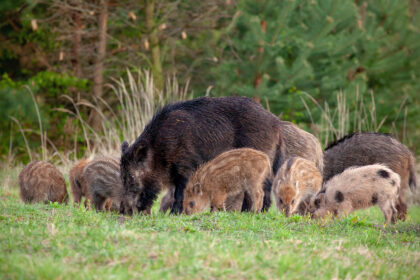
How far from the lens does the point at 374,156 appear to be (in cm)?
792

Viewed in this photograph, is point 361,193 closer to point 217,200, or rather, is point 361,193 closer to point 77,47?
point 217,200

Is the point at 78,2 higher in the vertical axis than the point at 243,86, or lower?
higher

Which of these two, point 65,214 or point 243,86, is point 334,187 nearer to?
point 65,214

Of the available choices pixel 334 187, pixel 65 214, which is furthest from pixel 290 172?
pixel 65 214

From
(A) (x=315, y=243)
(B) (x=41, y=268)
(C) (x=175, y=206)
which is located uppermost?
(B) (x=41, y=268)

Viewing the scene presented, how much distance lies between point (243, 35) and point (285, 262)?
11.4 m

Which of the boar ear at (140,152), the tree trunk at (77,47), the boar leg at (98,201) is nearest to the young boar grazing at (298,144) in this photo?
the boar ear at (140,152)

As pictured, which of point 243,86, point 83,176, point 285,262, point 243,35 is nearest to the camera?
point 285,262

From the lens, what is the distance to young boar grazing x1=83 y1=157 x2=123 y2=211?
7.09m

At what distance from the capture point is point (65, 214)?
544cm

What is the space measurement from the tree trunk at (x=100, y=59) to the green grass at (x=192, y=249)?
9653mm

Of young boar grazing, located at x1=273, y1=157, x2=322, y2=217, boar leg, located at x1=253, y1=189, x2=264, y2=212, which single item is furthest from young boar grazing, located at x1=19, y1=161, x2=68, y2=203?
young boar grazing, located at x1=273, y1=157, x2=322, y2=217

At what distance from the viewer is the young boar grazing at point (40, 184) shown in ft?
24.5

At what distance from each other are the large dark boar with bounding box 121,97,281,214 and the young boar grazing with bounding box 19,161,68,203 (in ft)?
5.15
